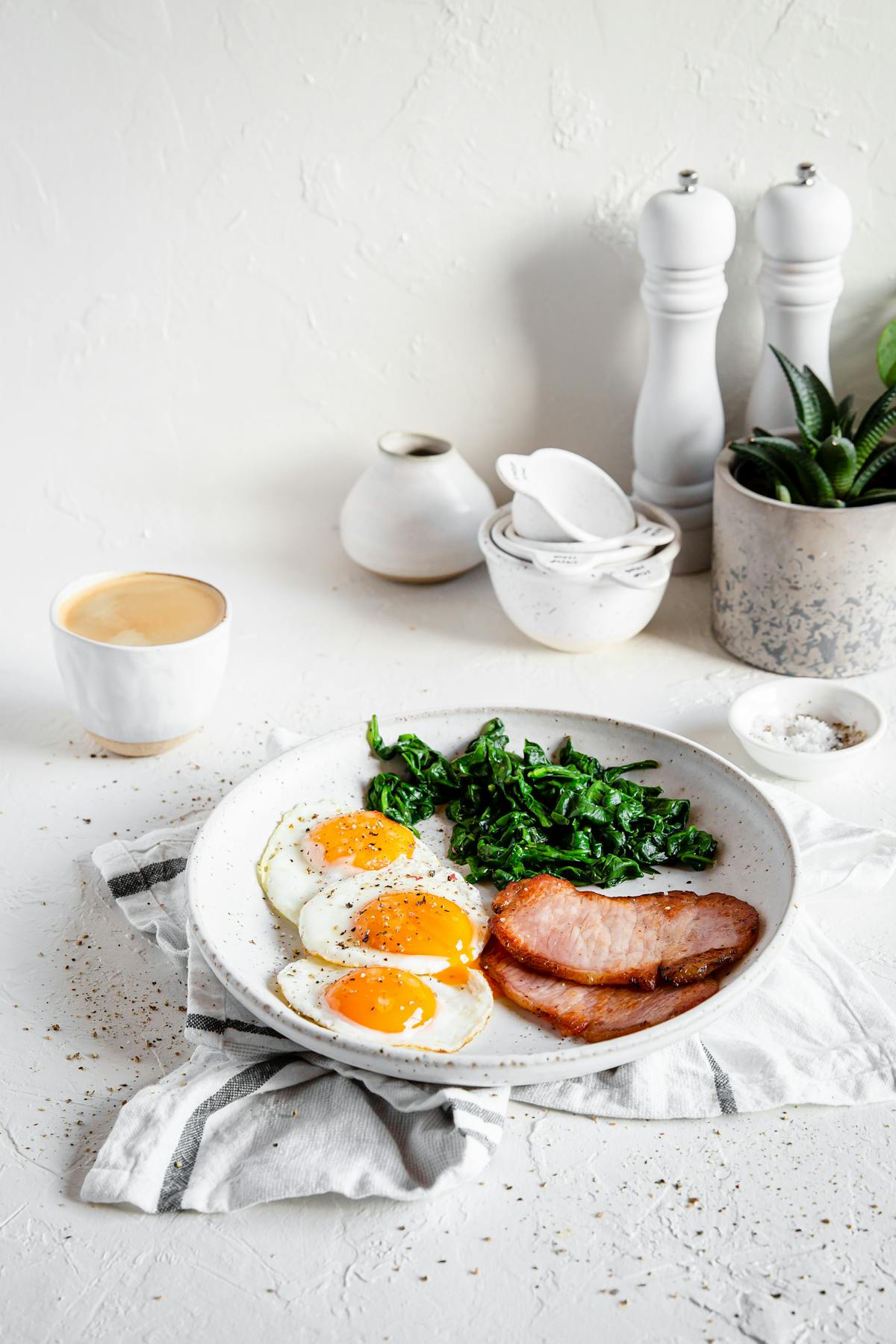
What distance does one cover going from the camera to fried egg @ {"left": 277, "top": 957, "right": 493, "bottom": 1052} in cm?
120

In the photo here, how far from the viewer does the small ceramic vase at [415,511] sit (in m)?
2.13

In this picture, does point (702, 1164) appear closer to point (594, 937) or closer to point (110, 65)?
point (594, 937)

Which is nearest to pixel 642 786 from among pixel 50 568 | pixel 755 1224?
pixel 755 1224

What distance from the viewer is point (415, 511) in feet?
7.03

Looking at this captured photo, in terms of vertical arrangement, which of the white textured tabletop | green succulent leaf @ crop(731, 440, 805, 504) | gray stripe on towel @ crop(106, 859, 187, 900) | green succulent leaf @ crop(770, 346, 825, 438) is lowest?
the white textured tabletop

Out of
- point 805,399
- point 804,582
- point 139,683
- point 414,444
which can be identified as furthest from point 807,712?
point 139,683

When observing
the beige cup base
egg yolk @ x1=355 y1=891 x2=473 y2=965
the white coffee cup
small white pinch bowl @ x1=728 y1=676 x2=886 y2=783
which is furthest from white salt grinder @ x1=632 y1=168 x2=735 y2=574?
egg yolk @ x1=355 y1=891 x2=473 y2=965

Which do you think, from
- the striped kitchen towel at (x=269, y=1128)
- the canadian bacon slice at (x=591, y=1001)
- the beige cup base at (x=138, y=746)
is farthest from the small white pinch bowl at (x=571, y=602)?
the striped kitchen towel at (x=269, y=1128)

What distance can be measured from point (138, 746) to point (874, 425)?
3.78 feet

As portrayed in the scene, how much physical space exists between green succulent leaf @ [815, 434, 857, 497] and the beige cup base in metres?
0.98

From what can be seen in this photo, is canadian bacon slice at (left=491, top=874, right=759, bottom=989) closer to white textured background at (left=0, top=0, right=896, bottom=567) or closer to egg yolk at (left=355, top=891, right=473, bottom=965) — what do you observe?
egg yolk at (left=355, top=891, right=473, bottom=965)

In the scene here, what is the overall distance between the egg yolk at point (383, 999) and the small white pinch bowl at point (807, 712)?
671 millimetres

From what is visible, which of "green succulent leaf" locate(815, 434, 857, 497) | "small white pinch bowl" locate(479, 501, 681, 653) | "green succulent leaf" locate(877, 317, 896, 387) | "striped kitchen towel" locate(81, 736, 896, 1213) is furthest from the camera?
"green succulent leaf" locate(877, 317, 896, 387)

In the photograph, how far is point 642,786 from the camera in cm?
157
